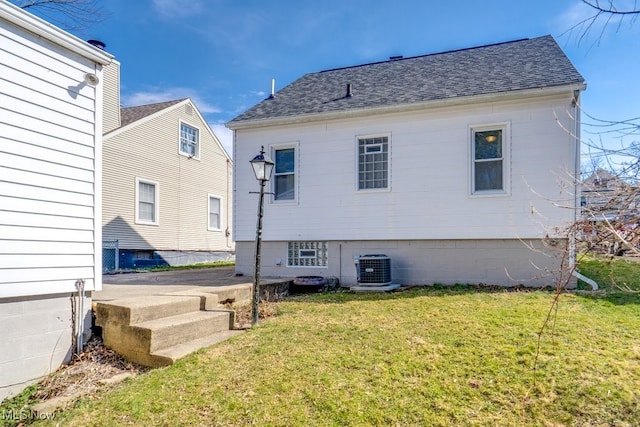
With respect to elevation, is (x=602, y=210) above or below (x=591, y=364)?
above

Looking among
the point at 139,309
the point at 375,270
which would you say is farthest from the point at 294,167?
the point at 139,309

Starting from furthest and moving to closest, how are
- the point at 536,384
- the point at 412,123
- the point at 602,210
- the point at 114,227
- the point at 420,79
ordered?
the point at 114,227 < the point at 420,79 < the point at 412,123 < the point at 536,384 < the point at 602,210

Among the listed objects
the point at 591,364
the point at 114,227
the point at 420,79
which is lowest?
the point at 591,364

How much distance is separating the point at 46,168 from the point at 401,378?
4.23 metres

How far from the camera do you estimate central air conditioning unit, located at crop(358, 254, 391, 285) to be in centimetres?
786

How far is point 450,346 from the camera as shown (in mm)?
4109

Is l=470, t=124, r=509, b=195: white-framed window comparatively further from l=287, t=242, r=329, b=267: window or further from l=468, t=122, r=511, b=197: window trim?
l=287, t=242, r=329, b=267: window

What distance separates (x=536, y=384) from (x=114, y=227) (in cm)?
1269

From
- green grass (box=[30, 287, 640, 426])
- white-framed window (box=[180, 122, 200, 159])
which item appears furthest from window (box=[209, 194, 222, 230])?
green grass (box=[30, 287, 640, 426])

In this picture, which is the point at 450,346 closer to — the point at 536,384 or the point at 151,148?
the point at 536,384

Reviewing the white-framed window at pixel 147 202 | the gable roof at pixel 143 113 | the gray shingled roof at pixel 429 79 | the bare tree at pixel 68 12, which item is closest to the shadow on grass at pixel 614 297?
the gray shingled roof at pixel 429 79

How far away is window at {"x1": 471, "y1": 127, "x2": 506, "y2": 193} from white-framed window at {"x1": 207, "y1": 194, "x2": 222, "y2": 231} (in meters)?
11.7

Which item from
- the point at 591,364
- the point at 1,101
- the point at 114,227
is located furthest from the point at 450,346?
the point at 114,227

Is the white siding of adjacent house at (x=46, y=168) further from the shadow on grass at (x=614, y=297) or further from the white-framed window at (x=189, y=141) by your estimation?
the white-framed window at (x=189, y=141)
